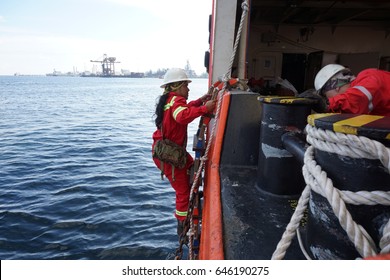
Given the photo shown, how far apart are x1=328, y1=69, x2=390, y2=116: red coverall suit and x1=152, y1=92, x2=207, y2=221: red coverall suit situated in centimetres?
150

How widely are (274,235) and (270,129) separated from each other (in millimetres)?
791

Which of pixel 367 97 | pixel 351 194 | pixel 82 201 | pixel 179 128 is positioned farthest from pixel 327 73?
pixel 82 201

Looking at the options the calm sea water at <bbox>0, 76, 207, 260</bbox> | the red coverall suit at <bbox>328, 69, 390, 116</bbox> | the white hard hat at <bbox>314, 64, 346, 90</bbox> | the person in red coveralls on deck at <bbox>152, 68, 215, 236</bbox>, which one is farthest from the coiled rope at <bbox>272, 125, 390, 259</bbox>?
the calm sea water at <bbox>0, 76, 207, 260</bbox>

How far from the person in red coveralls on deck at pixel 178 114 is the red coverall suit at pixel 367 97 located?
1.48 metres

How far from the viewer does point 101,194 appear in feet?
24.7

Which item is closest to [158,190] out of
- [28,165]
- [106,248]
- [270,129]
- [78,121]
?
[106,248]

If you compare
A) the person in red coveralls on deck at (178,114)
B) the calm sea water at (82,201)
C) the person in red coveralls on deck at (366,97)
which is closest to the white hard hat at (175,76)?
the person in red coveralls on deck at (178,114)

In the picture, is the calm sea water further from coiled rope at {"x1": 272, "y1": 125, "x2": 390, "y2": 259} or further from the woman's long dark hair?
coiled rope at {"x1": 272, "y1": 125, "x2": 390, "y2": 259}

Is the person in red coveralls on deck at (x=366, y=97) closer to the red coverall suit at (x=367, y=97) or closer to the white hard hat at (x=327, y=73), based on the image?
the red coverall suit at (x=367, y=97)

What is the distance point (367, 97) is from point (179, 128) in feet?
7.56

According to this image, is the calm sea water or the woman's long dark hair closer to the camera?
the woman's long dark hair

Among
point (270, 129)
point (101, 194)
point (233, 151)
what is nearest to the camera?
point (270, 129)

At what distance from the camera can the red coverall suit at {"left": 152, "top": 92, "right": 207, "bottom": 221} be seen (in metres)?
A: 3.29

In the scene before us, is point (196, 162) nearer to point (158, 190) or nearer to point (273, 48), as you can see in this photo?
point (158, 190)
